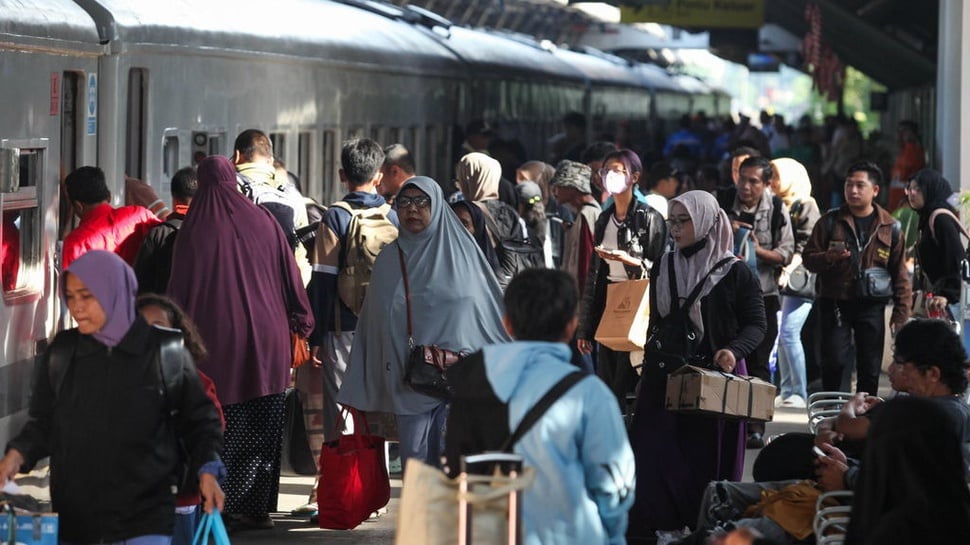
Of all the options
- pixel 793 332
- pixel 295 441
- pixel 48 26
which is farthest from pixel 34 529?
pixel 793 332

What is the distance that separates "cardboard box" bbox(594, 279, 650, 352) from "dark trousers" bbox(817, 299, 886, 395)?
88.0 inches

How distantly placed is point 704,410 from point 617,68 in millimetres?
29718

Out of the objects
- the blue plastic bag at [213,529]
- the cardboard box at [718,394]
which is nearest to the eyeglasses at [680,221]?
the cardboard box at [718,394]

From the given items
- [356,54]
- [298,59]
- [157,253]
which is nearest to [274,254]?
A: [157,253]

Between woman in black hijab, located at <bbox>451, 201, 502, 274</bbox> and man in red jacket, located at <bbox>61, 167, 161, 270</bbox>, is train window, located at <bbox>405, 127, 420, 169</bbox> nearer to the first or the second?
woman in black hijab, located at <bbox>451, 201, 502, 274</bbox>

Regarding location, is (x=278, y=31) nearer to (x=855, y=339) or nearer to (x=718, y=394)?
(x=855, y=339)

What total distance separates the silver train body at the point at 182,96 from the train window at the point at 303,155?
0.5 inches

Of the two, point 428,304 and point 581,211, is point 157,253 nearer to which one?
point 428,304

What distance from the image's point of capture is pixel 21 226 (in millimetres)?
8969

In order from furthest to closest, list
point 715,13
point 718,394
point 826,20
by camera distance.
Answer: point 826,20, point 715,13, point 718,394

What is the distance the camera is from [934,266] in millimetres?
11516

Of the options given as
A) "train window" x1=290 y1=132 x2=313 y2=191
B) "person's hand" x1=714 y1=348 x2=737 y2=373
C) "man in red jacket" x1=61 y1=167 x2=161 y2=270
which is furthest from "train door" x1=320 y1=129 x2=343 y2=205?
"person's hand" x1=714 y1=348 x2=737 y2=373

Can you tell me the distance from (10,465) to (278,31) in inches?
331

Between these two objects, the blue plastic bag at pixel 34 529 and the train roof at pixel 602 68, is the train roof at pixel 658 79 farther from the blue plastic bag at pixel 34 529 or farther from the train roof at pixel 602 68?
the blue plastic bag at pixel 34 529
